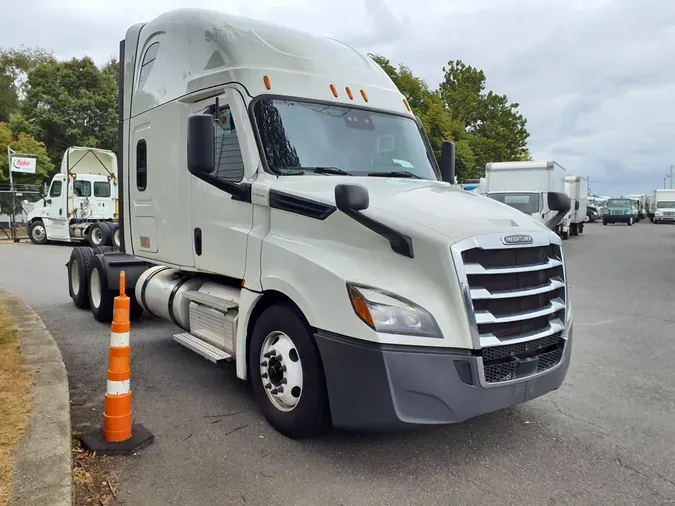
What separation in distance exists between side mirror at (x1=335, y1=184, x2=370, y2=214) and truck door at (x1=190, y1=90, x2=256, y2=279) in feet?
3.79

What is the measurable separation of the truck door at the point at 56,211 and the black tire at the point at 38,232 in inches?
17.0

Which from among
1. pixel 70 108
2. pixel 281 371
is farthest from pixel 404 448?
pixel 70 108

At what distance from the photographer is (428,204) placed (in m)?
3.88

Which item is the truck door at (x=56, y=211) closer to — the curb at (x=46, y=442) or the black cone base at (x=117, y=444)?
the curb at (x=46, y=442)

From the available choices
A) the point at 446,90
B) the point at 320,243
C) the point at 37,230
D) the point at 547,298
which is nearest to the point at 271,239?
the point at 320,243

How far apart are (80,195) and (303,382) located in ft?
64.6

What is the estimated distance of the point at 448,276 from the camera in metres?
3.41

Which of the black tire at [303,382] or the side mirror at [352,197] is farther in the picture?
the black tire at [303,382]

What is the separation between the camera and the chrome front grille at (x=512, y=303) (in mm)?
3465

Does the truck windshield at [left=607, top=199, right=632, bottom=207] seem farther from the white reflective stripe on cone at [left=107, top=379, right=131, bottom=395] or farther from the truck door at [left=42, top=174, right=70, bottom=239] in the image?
the white reflective stripe on cone at [left=107, top=379, right=131, bottom=395]

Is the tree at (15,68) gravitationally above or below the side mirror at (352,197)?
above

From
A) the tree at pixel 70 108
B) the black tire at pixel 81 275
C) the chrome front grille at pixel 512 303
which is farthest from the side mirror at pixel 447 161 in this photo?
the tree at pixel 70 108

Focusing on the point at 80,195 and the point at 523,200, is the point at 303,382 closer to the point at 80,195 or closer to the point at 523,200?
the point at 523,200

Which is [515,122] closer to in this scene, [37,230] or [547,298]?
[37,230]
